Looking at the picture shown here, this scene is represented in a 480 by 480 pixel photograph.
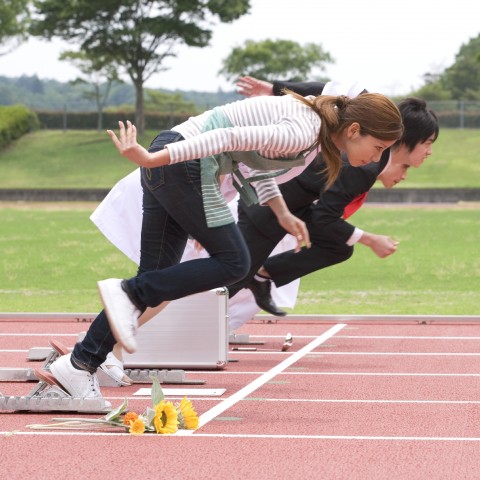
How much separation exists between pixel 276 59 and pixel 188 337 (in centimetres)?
9147

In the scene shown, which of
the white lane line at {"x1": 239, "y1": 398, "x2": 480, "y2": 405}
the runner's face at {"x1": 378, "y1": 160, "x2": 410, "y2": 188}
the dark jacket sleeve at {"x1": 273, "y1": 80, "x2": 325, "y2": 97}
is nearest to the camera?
the white lane line at {"x1": 239, "y1": 398, "x2": 480, "y2": 405}

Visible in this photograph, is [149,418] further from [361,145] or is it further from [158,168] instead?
[361,145]

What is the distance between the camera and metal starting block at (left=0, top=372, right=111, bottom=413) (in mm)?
6008

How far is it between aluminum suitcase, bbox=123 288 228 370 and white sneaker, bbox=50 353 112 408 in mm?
1877

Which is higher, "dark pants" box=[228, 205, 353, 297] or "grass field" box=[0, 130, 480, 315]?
"dark pants" box=[228, 205, 353, 297]

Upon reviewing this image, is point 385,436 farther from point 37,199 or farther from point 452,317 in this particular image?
point 37,199

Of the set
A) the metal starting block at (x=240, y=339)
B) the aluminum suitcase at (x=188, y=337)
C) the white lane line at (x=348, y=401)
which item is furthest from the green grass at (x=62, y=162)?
the white lane line at (x=348, y=401)

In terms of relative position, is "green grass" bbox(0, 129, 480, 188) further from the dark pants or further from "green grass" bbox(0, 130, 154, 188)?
the dark pants

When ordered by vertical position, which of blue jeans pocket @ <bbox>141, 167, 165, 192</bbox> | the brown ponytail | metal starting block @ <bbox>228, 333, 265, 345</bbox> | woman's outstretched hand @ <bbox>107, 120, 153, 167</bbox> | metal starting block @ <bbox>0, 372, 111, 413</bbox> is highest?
the brown ponytail

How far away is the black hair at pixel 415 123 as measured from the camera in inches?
325

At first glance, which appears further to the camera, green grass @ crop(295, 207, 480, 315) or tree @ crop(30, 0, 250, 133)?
tree @ crop(30, 0, 250, 133)

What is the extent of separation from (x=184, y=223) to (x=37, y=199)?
36.6 meters

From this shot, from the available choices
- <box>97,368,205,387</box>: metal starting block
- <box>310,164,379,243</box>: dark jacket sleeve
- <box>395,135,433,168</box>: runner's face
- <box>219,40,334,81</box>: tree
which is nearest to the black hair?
<box>395,135,433,168</box>: runner's face

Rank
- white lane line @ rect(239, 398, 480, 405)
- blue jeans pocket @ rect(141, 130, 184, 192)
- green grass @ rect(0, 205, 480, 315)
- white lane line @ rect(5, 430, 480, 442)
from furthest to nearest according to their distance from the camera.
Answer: green grass @ rect(0, 205, 480, 315) → white lane line @ rect(239, 398, 480, 405) → blue jeans pocket @ rect(141, 130, 184, 192) → white lane line @ rect(5, 430, 480, 442)
